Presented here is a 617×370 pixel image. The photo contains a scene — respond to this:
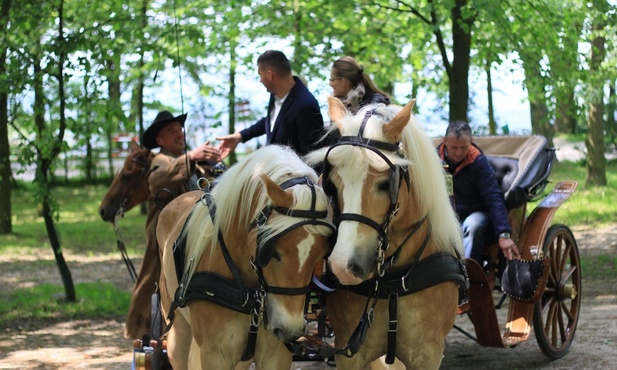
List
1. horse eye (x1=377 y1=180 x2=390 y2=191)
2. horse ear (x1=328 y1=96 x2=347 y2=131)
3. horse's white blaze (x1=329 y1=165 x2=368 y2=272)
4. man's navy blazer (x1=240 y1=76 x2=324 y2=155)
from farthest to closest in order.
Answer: man's navy blazer (x1=240 y1=76 x2=324 y2=155)
horse ear (x1=328 y1=96 x2=347 y2=131)
horse eye (x1=377 y1=180 x2=390 y2=191)
horse's white blaze (x1=329 y1=165 x2=368 y2=272)

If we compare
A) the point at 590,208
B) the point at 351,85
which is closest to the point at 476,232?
the point at 351,85

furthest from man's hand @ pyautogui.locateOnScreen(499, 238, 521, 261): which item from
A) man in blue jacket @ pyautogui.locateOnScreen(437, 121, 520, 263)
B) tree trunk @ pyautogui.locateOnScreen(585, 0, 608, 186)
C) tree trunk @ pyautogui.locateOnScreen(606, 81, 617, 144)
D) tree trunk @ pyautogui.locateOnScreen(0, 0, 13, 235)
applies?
tree trunk @ pyautogui.locateOnScreen(606, 81, 617, 144)

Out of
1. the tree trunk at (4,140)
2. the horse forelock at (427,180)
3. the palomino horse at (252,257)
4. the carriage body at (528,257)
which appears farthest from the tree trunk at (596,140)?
the palomino horse at (252,257)

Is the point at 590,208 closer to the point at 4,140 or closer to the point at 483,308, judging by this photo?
the point at 4,140

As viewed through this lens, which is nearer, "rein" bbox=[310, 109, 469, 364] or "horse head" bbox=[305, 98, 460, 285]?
"horse head" bbox=[305, 98, 460, 285]

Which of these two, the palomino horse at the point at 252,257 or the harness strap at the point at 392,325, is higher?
the palomino horse at the point at 252,257

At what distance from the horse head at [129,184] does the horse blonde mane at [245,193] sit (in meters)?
2.55

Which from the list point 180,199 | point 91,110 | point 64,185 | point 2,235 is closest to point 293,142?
point 180,199

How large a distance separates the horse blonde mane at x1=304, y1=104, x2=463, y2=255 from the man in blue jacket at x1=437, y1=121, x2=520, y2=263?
68.5 inches

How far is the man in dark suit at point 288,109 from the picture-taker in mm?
5715

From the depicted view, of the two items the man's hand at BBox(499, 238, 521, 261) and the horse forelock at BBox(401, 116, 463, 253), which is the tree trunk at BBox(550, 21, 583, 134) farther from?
the horse forelock at BBox(401, 116, 463, 253)

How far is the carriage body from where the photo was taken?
612cm

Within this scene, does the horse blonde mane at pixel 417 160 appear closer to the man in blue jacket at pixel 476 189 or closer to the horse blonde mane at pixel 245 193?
the horse blonde mane at pixel 245 193

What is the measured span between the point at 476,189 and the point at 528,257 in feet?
2.06
